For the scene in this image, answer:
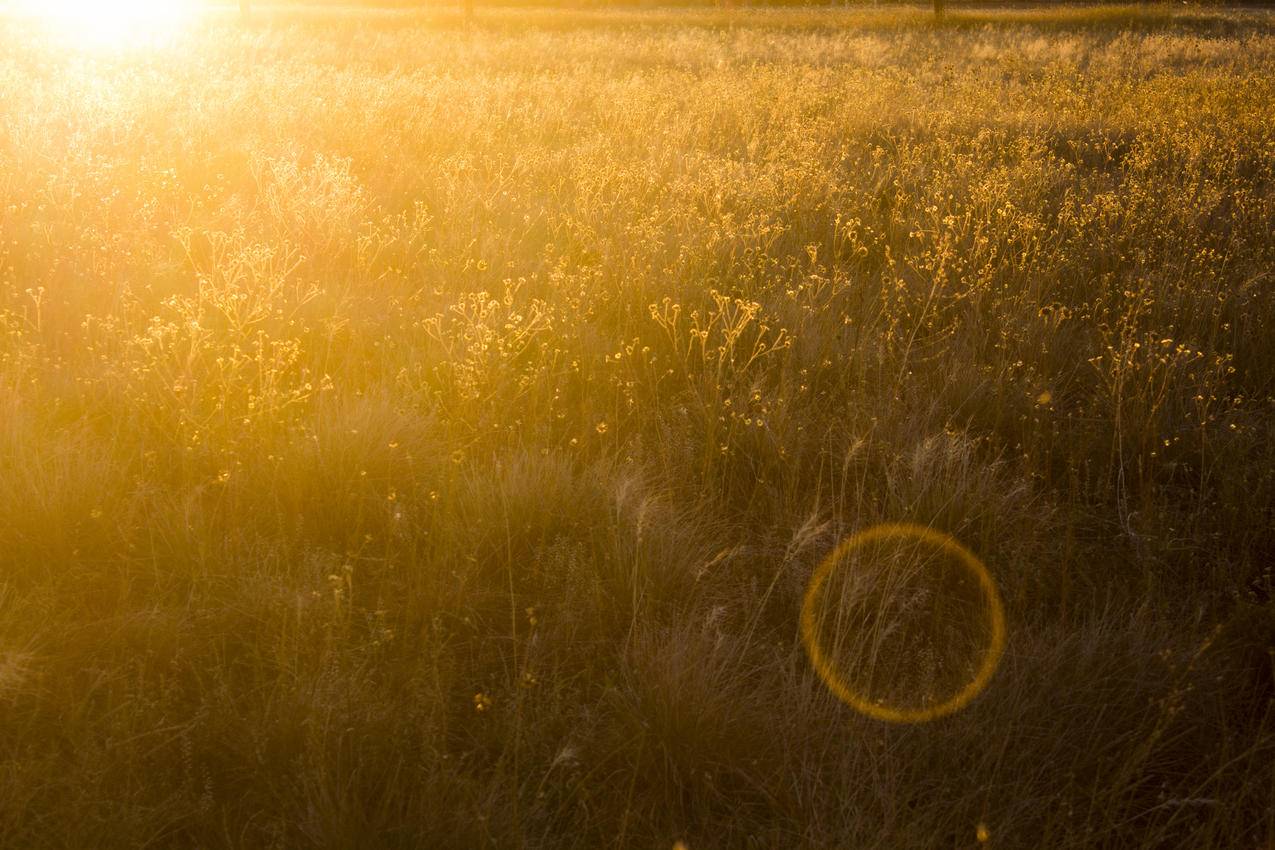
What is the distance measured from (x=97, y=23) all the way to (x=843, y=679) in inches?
754

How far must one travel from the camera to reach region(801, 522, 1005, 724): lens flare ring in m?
2.13

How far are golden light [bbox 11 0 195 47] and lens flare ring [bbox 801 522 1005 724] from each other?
1372 cm

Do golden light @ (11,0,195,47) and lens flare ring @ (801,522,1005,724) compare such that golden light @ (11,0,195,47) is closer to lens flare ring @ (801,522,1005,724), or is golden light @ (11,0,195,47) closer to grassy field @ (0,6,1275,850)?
grassy field @ (0,6,1275,850)

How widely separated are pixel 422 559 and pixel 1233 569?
7.64 ft

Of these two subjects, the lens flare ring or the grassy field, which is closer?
the grassy field

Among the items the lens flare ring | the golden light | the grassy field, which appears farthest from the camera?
the golden light

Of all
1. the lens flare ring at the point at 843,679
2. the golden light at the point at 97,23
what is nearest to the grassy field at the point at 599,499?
the lens flare ring at the point at 843,679

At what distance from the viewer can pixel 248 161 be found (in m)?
6.07

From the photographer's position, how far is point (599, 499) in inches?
108

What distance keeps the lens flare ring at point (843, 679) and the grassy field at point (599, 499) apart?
0.12ft

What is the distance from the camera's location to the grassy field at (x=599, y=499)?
6.31ft

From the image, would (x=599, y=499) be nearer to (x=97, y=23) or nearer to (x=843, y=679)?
(x=843, y=679)

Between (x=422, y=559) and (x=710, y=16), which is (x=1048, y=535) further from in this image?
(x=710, y=16)

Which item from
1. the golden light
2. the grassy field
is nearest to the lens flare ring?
the grassy field
